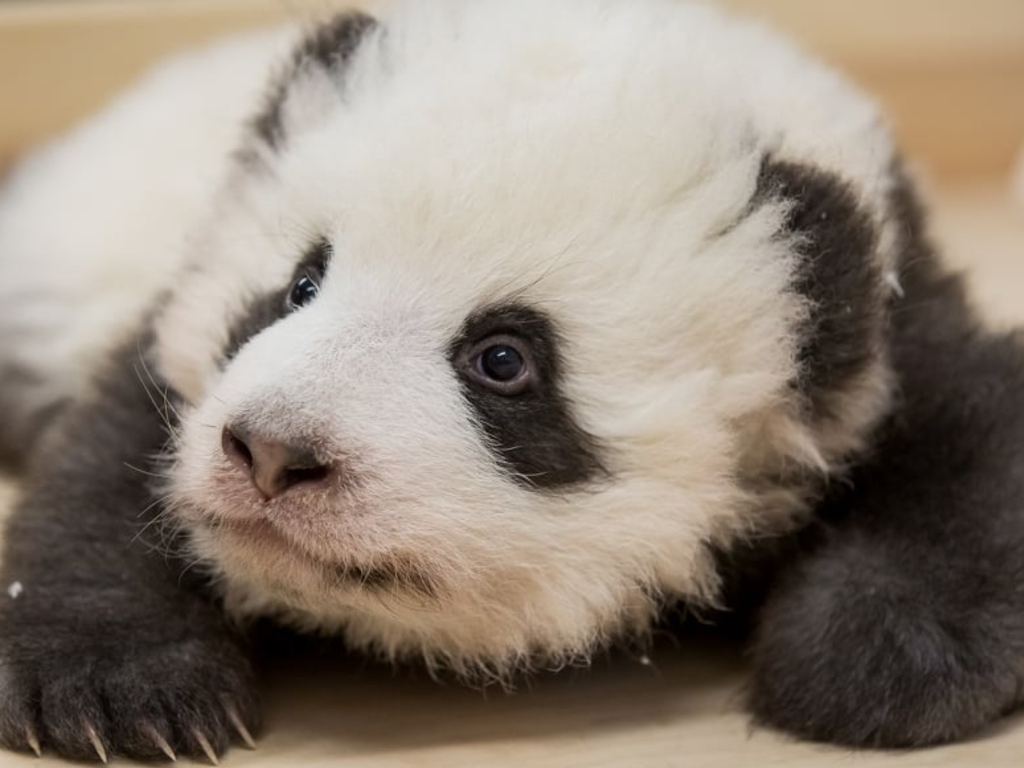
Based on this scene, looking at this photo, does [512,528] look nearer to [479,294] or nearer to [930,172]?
[479,294]

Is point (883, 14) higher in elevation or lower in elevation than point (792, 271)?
lower

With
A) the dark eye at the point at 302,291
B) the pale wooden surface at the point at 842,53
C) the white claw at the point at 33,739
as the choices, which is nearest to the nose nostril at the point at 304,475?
the dark eye at the point at 302,291

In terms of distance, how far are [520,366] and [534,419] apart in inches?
2.9

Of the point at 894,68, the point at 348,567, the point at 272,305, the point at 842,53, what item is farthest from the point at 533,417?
the point at 894,68

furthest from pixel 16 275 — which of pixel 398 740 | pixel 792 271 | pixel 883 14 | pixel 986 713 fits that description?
pixel 883 14

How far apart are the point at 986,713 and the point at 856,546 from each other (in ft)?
0.99

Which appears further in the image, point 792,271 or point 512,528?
point 792,271

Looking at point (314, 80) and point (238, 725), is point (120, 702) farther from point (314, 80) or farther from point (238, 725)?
point (314, 80)

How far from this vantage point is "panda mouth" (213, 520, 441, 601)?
208 centimetres

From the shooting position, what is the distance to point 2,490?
10.4 feet

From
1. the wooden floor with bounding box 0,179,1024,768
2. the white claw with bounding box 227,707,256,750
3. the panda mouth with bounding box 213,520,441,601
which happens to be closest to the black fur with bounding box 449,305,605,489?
the panda mouth with bounding box 213,520,441,601

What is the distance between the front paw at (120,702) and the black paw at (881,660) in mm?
774

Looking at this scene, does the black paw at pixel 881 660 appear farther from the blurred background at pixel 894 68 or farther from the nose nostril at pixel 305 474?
the blurred background at pixel 894 68

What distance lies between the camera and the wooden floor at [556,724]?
7.34 feet
